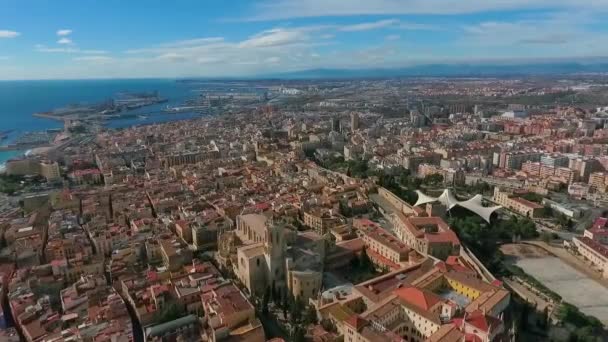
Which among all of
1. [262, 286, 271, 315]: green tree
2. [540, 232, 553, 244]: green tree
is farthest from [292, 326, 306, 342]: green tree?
[540, 232, 553, 244]: green tree

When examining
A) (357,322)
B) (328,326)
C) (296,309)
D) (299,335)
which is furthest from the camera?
(296,309)

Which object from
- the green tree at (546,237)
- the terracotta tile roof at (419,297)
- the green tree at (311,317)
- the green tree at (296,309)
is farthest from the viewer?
the green tree at (546,237)

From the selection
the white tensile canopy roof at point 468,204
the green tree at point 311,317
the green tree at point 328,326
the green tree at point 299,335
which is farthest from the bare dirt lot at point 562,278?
the green tree at point 299,335

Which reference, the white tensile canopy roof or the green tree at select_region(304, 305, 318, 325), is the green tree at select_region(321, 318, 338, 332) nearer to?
the green tree at select_region(304, 305, 318, 325)

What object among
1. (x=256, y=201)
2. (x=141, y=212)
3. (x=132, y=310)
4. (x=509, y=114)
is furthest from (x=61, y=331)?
(x=509, y=114)

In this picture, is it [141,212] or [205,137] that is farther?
[205,137]

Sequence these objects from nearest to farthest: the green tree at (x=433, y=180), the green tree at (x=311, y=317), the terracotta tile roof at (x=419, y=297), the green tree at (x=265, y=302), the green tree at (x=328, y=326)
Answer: the green tree at (x=328, y=326) < the terracotta tile roof at (x=419, y=297) < the green tree at (x=311, y=317) < the green tree at (x=265, y=302) < the green tree at (x=433, y=180)

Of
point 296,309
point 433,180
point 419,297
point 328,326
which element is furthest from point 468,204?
point 328,326

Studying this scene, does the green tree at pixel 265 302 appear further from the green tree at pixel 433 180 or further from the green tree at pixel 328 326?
the green tree at pixel 433 180

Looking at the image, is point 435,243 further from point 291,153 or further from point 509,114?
point 509,114

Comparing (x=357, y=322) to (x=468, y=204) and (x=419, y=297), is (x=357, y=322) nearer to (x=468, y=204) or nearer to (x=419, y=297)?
(x=419, y=297)

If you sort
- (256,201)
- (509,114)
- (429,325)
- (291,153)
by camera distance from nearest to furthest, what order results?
1. (429,325)
2. (256,201)
3. (291,153)
4. (509,114)
